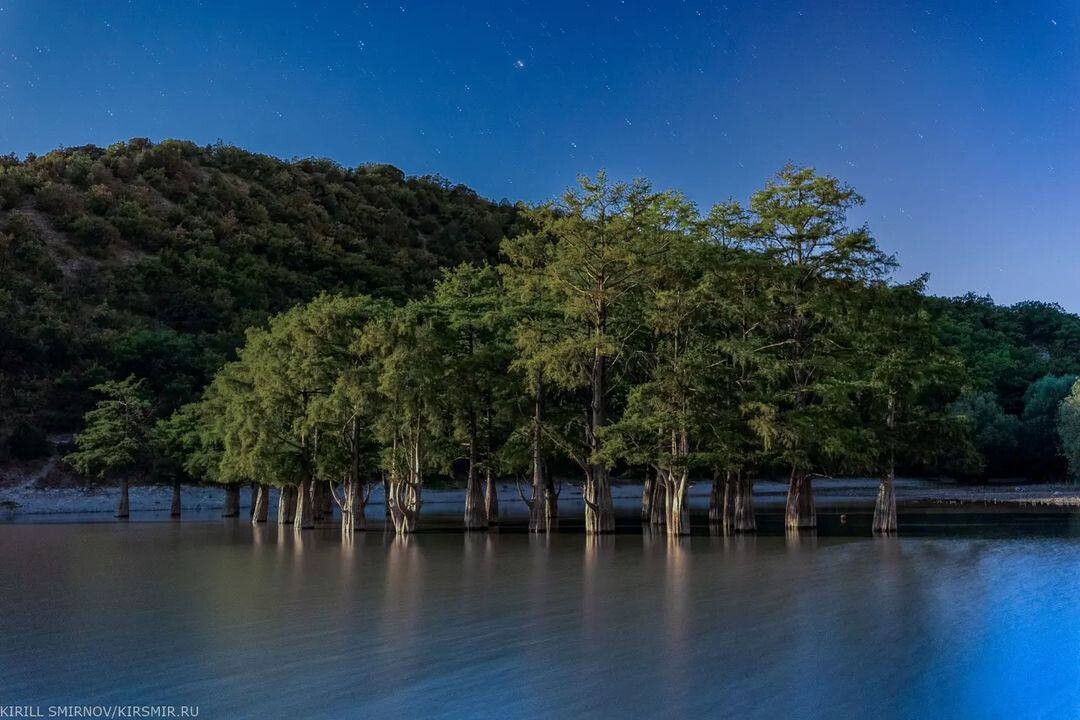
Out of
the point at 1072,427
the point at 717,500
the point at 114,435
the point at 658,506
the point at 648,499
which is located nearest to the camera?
the point at 658,506

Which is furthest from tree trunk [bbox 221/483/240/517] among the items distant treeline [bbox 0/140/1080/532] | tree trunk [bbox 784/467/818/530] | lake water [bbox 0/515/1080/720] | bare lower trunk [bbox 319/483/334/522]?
tree trunk [bbox 784/467/818/530]

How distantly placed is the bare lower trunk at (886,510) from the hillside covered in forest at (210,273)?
4858 cm

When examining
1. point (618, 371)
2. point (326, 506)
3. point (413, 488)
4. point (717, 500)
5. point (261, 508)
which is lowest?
A: point (326, 506)

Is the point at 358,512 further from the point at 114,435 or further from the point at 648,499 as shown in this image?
the point at 114,435

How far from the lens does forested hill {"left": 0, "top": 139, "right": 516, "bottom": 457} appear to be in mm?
86375

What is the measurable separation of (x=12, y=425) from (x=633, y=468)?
46849mm

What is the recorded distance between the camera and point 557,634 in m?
17.7

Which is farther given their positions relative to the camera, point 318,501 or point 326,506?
point 326,506

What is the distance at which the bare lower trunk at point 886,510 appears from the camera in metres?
43.6

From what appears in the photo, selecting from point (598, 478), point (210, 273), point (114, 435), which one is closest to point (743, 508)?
point (598, 478)

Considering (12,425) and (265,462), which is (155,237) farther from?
(265,462)

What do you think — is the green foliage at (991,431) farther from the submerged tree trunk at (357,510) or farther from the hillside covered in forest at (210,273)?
the submerged tree trunk at (357,510)

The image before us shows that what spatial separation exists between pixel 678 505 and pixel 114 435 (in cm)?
4207

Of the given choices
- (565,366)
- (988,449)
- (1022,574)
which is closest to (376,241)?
(988,449)
